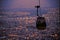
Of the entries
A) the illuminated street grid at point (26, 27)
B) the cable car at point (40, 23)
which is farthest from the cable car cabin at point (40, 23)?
the illuminated street grid at point (26, 27)

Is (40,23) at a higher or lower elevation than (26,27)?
higher

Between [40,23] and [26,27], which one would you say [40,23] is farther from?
[26,27]

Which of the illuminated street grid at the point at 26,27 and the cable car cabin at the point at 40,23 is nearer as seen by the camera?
the cable car cabin at the point at 40,23

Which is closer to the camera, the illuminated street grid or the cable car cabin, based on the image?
the cable car cabin

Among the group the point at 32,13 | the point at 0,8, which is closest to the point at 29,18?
the point at 32,13

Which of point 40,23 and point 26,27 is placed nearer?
point 40,23

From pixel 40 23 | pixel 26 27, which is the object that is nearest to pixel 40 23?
pixel 40 23

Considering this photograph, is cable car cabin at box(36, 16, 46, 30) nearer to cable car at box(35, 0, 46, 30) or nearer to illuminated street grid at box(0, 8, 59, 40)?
cable car at box(35, 0, 46, 30)

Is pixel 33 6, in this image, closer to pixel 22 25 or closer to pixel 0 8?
pixel 22 25

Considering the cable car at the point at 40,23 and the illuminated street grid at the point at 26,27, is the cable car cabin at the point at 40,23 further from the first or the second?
the illuminated street grid at the point at 26,27

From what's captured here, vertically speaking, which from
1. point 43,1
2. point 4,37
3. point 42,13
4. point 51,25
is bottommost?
point 4,37

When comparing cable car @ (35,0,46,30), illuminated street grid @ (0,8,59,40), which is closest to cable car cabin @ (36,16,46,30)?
cable car @ (35,0,46,30)
